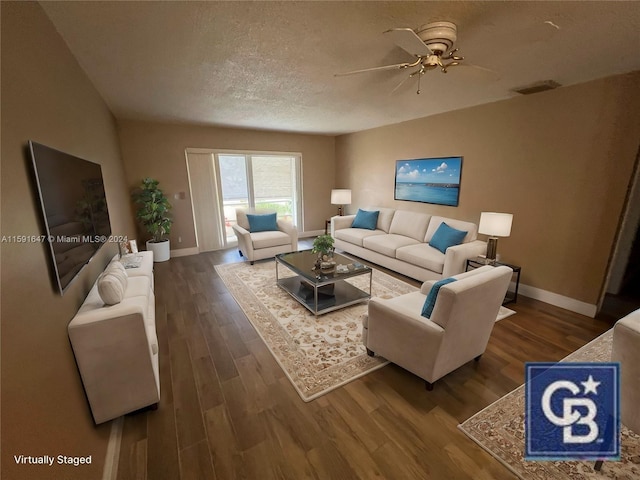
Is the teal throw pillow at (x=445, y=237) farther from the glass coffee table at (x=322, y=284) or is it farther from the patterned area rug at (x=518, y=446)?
the patterned area rug at (x=518, y=446)

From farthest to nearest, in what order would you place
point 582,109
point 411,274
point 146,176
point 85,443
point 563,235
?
1. point 146,176
2. point 411,274
3. point 563,235
4. point 582,109
5. point 85,443

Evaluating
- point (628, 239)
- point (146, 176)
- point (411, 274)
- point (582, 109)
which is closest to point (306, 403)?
point (411, 274)

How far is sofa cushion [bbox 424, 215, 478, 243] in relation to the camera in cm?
369

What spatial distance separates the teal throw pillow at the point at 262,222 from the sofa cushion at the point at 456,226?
2.77 m

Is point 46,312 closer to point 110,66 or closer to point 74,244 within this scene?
point 74,244

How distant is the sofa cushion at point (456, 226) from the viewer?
12.1 feet

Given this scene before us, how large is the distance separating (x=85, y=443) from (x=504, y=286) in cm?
267

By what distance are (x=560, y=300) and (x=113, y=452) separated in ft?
14.4

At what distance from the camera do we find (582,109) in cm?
279

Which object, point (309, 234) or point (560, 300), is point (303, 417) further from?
point (309, 234)

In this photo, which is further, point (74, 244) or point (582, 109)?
point (582, 109)

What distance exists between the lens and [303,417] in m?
1.74

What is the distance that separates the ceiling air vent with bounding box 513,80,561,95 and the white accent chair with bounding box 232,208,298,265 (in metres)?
3.69

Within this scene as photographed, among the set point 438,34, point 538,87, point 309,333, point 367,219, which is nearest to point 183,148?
point 367,219
